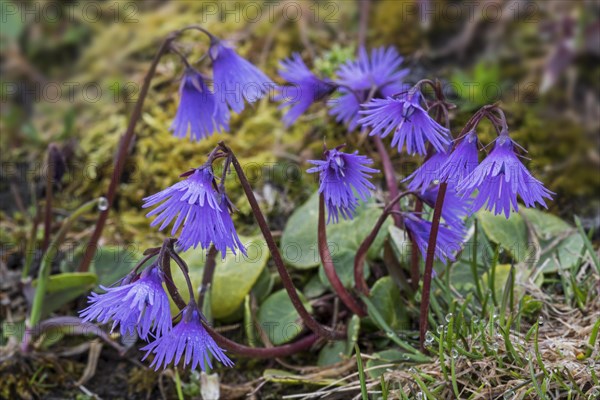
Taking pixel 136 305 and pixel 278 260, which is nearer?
pixel 136 305

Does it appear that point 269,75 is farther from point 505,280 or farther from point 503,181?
point 503,181

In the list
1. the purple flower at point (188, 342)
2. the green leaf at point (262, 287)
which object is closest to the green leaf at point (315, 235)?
the green leaf at point (262, 287)

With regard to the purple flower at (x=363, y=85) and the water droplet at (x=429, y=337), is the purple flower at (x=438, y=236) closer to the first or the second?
the water droplet at (x=429, y=337)

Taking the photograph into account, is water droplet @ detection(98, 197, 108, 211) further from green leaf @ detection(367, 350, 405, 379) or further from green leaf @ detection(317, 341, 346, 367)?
green leaf @ detection(367, 350, 405, 379)

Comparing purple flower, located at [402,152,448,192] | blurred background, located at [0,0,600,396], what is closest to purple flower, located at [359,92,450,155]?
purple flower, located at [402,152,448,192]

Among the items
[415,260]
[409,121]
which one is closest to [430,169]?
[409,121]
